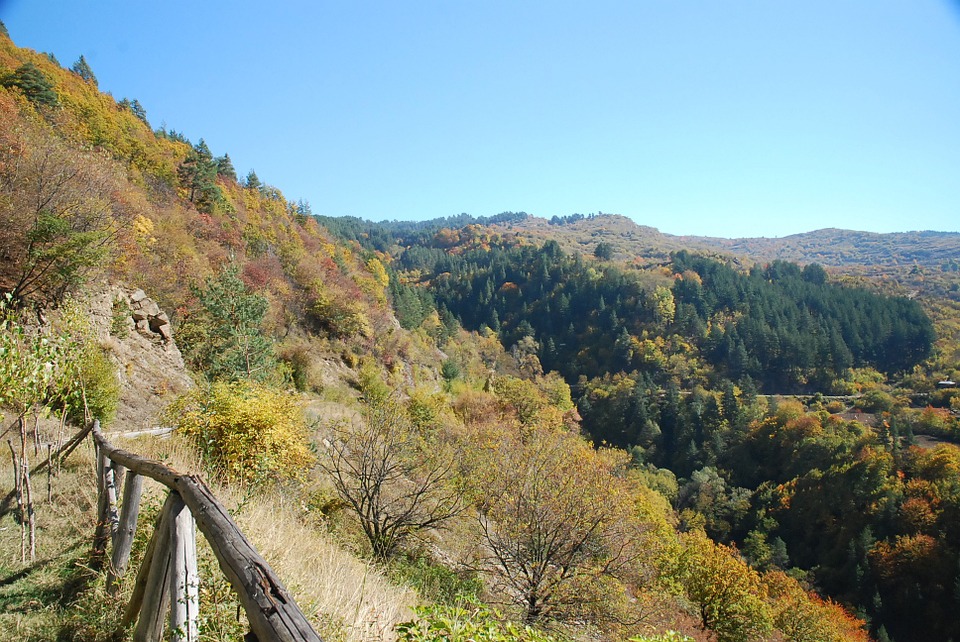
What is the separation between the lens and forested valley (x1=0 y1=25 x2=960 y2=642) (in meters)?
5.94

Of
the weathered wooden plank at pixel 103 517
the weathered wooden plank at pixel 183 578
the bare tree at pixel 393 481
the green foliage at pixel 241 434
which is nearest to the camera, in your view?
the weathered wooden plank at pixel 183 578

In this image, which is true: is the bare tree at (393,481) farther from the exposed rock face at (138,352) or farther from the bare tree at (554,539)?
the exposed rock face at (138,352)

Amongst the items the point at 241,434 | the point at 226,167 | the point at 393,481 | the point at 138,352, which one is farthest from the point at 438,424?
the point at 226,167

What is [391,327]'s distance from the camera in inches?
1711

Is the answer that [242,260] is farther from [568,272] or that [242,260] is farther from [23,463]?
[568,272]

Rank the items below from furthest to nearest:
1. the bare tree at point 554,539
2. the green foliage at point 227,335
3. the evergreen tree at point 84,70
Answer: the evergreen tree at point 84,70
the green foliage at point 227,335
the bare tree at point 554,539

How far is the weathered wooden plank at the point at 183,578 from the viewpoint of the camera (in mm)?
2576

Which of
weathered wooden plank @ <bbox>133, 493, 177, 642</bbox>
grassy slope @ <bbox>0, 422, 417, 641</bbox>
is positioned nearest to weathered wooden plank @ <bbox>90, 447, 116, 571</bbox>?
grassy slope @ <bbox>0, 422, 417, 641</bbox>

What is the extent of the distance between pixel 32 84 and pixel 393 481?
2965 centimetres

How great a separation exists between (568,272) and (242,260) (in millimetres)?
90922

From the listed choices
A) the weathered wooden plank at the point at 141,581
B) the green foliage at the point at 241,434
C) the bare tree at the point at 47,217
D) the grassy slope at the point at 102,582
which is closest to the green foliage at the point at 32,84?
the bare tree at the point at 47,217

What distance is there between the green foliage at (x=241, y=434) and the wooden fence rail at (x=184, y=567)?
15.9 feet

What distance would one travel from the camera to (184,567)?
104 inches

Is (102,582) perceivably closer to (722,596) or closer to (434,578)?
(434,578)
